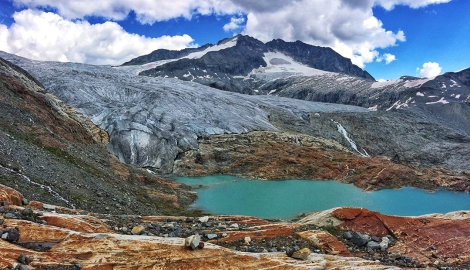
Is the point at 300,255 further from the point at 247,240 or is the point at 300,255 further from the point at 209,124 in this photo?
the point at 209,124

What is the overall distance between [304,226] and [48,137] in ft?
112

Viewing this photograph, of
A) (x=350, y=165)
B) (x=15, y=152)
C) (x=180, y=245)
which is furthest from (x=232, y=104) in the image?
(x=180, y=245)

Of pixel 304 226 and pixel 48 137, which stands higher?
pixel 48 137

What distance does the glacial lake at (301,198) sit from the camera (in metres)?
45.2

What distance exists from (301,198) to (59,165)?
1281 inches

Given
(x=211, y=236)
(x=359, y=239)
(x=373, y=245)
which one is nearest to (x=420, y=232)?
(x=373, y=245)

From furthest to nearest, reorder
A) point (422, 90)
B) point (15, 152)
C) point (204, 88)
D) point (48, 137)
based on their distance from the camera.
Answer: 1. point (422, 90)
2. point (204, 88)
3. point (48, 137)
4. point (15, 152)

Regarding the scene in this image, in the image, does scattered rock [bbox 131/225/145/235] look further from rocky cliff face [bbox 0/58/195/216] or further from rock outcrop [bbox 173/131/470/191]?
rock outcrop [bbox 173/131/470/191]

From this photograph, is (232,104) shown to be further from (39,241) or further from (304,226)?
(39,241)

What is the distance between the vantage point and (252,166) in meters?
75.2

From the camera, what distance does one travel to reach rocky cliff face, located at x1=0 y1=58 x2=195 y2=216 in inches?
1164

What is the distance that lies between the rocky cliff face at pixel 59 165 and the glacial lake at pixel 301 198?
5.96 meters

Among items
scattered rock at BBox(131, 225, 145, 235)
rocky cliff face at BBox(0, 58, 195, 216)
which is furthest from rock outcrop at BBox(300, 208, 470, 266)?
rocky cliff face at BBox(0, 58, 195, 216)

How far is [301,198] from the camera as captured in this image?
171 ft
